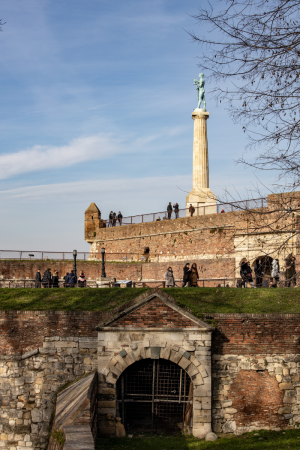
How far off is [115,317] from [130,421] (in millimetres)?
2646

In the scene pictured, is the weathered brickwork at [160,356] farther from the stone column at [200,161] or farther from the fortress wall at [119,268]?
the stone column at [200,161]

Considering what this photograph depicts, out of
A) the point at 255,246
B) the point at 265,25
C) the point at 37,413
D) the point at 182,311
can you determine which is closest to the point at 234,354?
the point at 182,311

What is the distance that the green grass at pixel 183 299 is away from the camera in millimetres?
15009

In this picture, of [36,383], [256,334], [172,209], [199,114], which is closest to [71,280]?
[36,383]

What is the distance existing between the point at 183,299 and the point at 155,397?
2809mm

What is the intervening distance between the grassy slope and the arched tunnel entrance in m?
1.72

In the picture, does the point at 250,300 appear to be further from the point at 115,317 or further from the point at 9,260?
the point at 9,260

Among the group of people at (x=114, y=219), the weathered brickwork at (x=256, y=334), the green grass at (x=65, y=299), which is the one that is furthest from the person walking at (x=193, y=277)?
the group of people at (x=114, y=219)

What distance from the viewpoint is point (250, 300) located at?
15.7 metres

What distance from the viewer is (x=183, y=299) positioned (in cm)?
1529

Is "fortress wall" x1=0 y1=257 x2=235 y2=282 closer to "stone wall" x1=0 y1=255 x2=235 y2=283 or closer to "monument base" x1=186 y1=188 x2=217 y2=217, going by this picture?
"stone wall" x1=0 y1=255 x2=235 y2=283

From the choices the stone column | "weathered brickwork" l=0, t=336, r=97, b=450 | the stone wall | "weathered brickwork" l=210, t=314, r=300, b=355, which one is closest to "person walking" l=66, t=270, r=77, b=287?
"weathered brickwork" l=0, t=336, r=97, b=450

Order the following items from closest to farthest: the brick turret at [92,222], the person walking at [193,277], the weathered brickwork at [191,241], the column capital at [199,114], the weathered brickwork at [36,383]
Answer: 1. the weathered brickwork at [36,383]
2. the person walking at [193,277]
3. the weathered brickwork at [191,241]
4. the column capital at [199,114]
5. the brick turret at [92,222]

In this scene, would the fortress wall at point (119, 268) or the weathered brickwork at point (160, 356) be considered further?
the fortress wall at point (119, 268)
